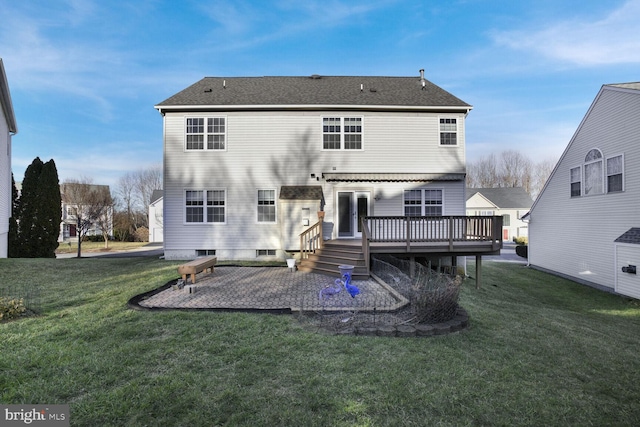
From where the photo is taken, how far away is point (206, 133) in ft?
45.2

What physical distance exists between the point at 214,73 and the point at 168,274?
12615mm

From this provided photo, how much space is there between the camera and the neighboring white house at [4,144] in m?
13.0

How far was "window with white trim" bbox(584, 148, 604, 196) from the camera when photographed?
13.3 m

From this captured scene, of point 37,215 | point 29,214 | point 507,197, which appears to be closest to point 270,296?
point 37,215

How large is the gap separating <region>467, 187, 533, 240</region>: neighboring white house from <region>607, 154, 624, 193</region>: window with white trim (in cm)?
2631

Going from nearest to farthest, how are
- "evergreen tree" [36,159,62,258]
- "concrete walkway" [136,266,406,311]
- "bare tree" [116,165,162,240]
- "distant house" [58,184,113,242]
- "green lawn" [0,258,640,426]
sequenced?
"green lawn" [0,258,640,426] < "concrete walkway" [136,266,406,311] < "evergreen tree" [36,159,62,258] < "distant house" [58,184,113,242] < "bare tree" [116,165,162,240]

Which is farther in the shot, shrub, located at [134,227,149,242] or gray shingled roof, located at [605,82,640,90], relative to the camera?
shrub, located at [134,227,149,242]

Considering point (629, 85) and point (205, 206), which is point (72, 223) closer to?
point (205, 206)

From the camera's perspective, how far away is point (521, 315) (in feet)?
24.1

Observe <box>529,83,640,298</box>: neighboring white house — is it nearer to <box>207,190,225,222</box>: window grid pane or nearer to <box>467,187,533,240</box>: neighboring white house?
<box>207,190,225,222</box>: window grid pane

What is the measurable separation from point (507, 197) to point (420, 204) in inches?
1312

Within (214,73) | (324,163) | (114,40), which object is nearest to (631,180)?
(324,163)

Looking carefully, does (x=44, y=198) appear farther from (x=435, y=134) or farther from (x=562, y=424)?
(x=562, y=424)

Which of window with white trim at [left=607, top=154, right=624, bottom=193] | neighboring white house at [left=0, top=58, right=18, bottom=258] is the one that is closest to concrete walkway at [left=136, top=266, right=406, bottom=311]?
window with white trim at [left=607, top=154, right=624, bottom=193]
